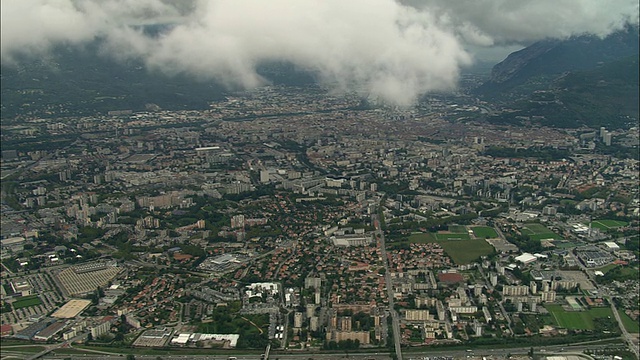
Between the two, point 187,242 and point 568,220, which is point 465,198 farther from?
point 187,242

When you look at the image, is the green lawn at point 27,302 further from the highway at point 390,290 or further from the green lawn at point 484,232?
the green lawn at point 484,232

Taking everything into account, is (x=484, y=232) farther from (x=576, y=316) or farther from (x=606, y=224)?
(x=576, y=316)

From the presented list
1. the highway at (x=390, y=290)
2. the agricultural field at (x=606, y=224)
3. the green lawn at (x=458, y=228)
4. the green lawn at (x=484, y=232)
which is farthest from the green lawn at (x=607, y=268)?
the highway at (x=390, y=290)

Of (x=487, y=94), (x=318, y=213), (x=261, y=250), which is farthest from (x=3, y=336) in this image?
(x=487, y=94)

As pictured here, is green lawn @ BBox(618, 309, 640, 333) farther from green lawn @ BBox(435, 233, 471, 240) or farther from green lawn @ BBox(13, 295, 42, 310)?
green lawn @ BBox(13, 295, 42, 310)

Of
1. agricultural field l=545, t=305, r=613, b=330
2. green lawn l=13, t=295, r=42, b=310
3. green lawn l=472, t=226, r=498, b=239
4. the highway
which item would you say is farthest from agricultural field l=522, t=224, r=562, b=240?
green lawn l=13, t=295, r=42, b=310

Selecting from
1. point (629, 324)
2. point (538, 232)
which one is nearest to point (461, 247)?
point (538, 232)
